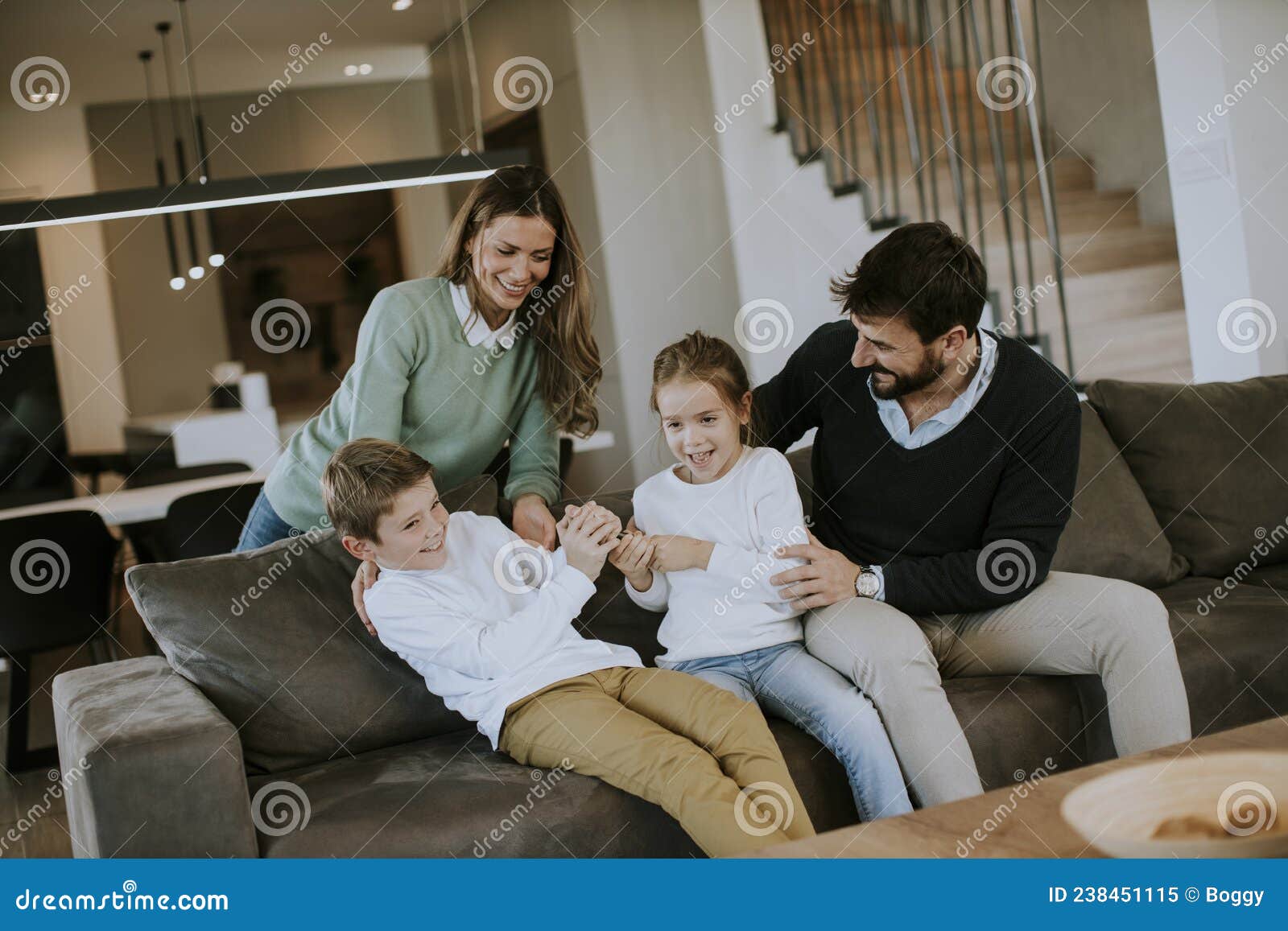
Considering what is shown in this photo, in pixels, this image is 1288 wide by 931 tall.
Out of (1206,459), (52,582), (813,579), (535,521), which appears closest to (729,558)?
(813,579)

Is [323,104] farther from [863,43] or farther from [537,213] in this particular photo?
[537,213]

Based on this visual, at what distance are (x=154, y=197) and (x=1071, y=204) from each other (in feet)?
12.2

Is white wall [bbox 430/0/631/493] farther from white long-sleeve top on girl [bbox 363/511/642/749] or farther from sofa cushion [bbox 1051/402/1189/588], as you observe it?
white long-sleeve top on girl [bbox 363/511/642/749]

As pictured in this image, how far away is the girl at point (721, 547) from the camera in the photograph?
6.63 feet

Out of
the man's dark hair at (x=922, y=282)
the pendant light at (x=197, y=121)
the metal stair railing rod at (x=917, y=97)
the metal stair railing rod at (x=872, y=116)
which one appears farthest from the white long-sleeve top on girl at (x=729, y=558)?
the metal stair railing rod at (x=872, y=116)

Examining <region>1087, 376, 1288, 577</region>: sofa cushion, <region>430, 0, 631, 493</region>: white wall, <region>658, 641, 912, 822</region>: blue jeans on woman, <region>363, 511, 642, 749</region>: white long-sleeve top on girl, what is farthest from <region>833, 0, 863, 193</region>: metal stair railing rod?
<region>363, 511, 642, 749</region>: white long-sleeve top on girl

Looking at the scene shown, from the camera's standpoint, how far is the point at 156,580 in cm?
204

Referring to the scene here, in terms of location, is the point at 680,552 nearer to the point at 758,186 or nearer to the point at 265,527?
the point at 265,527

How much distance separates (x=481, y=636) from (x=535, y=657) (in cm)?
9

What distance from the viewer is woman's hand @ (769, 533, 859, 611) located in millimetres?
2014

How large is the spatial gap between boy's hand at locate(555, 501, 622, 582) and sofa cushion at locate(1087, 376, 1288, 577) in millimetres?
1322

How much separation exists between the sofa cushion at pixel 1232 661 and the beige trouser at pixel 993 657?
249mm

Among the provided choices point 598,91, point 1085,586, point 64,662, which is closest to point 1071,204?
point 598,91

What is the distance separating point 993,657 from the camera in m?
2.11
